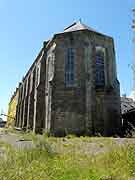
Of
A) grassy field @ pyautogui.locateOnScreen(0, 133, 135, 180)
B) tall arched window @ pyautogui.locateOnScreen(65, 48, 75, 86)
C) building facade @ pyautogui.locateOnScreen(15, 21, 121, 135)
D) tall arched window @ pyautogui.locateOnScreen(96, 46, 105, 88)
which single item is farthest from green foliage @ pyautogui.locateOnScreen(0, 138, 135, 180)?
tall arched window @ pyautogui.locateOnScreen(96, 46, 105, 88)

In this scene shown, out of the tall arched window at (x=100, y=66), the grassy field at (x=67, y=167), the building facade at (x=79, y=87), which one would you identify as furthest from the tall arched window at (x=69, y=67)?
the grassy field at (x=67, y=167)

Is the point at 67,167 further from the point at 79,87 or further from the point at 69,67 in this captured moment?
the point at 69,67

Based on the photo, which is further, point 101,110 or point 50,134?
point 101,110

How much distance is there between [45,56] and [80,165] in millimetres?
19293

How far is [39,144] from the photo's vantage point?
755cm

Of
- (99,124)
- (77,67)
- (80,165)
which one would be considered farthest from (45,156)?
(77,67)

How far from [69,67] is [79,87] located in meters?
2.43

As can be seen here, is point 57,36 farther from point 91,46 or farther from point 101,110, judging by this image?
point 101,110

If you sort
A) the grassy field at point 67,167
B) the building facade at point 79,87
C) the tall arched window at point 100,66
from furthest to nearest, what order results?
the tall arched window at point 100,66 → the building facade at point 79,87 → the grassy field at point 67,167

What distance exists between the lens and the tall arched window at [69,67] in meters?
20.2

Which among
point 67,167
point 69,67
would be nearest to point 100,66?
point 69,67

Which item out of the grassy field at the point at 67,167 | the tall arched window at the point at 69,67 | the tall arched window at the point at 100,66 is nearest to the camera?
the grassy field at the point at 67,167

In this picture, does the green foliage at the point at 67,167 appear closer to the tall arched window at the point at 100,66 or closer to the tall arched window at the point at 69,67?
the tall arched window at the point at 69,67

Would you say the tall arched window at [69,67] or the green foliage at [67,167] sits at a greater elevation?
the tall arched window at [69,67]
